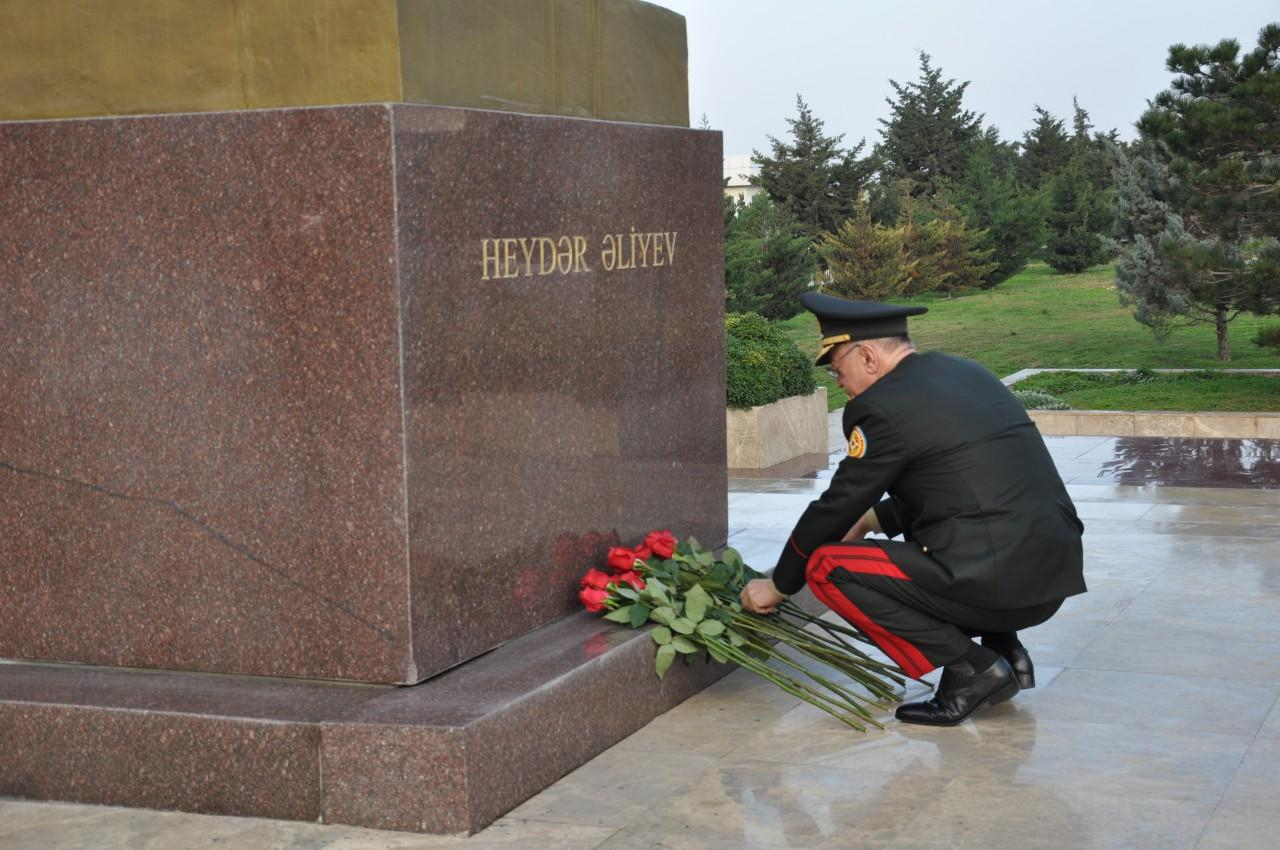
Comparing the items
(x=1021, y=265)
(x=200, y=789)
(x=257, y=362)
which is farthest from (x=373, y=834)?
(x=1021, y=265)

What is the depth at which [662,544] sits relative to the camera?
16.6 ft

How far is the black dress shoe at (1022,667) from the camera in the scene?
15.6 ft

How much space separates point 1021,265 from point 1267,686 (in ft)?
107

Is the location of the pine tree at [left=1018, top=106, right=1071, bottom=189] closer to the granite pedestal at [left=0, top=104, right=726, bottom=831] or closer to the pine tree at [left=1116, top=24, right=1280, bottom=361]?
the pine tree at [left=1116, top=24, right=1280, bottom=361]

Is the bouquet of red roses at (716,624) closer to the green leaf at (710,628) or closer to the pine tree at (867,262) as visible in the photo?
the green leaf at (710,628)

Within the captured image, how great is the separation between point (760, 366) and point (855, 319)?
19.9 feet

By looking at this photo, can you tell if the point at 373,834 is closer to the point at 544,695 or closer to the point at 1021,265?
the point at 544,695

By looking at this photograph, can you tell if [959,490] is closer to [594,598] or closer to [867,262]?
[594,598]

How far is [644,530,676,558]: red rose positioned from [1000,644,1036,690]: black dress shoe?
3.52 ft

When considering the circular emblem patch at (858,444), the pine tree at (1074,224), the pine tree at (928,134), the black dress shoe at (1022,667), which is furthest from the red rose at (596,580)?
the pine tree at (928,134)

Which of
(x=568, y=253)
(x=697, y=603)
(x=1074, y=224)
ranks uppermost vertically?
(x=1074, y=224)

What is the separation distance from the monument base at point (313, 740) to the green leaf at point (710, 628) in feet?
1.26

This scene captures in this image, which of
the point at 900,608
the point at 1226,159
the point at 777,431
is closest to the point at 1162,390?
the point at 1226,159

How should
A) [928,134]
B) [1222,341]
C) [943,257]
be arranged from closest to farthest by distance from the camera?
[1222,341], [943,257], [928,134]
